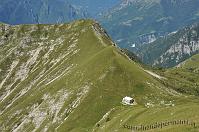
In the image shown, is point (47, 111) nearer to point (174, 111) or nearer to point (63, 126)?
point (63, 126)

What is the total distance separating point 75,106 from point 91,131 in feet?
169

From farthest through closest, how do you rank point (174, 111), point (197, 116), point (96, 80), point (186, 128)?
point (96, 80), point (174, 111), point (197, 116), point (186, 128)

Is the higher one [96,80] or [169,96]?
[96,80]

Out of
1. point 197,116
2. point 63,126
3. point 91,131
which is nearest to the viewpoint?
point 197,116

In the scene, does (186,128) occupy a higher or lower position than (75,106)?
lower

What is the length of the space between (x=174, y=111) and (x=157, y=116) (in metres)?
4.27

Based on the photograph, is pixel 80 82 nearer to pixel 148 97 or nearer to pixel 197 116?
pixel 148 97

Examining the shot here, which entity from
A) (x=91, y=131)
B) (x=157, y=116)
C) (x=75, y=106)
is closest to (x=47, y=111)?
(x=75, y=106)

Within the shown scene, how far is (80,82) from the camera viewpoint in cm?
19400

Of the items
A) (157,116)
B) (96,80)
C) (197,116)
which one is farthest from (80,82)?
(197,116)

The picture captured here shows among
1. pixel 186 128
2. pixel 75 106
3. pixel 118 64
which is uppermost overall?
pixel 118 64

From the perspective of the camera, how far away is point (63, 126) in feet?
531

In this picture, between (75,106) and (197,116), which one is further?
(75,106)

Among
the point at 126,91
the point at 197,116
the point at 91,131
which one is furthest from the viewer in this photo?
the point at 126,91
